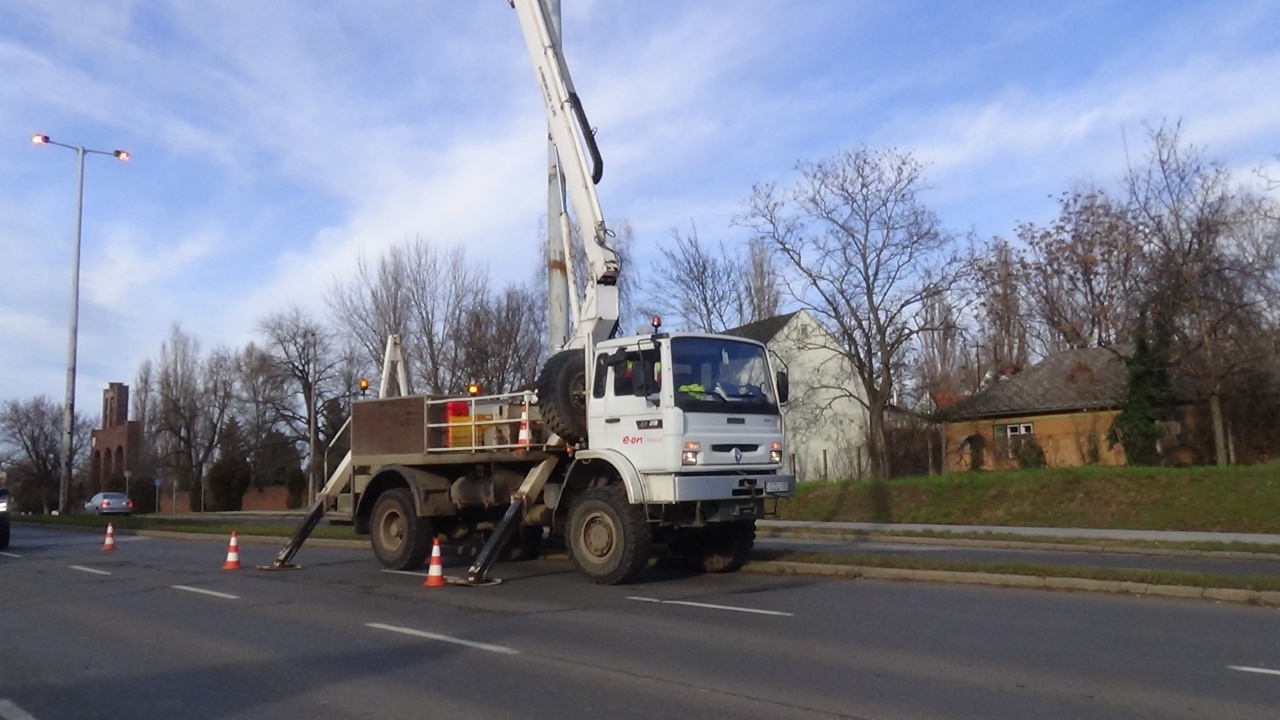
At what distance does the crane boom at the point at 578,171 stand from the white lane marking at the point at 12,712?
27.2 ft

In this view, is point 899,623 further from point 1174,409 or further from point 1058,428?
point 1058,428

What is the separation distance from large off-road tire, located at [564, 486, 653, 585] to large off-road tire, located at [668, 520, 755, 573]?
5.75 feet

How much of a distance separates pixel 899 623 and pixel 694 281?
33.6 metres

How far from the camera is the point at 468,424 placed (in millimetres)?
15617

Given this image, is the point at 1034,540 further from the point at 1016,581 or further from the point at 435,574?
the point at 435,574

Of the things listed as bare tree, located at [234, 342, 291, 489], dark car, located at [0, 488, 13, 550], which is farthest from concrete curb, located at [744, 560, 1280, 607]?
bare tree, located at [234, 342, 291, 489]

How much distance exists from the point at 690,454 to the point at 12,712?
752cm

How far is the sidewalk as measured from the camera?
66.1 feet

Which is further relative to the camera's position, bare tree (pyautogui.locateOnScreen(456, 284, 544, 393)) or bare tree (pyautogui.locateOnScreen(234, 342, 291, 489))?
bare tree (pyautogui.locateOnScreen(234, 342, 291, 489))

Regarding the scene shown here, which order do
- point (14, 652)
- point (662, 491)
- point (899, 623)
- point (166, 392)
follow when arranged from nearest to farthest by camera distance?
point (14, 652) < point (899, 623) < point (662, 491) < point (166, 392)

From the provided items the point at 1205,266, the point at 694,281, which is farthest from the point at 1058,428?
the point at 694,281

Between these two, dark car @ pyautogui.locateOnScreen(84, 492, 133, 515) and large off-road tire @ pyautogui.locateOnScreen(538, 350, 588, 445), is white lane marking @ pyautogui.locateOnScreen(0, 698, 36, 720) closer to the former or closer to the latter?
large off-road tire @ pyautogui.locateOnScreen(538, 350, 588, 445)

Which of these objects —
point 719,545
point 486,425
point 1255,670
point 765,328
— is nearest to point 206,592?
point 486,425

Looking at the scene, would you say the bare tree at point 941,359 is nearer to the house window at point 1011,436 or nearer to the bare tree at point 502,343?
the house window at point 1011,436
